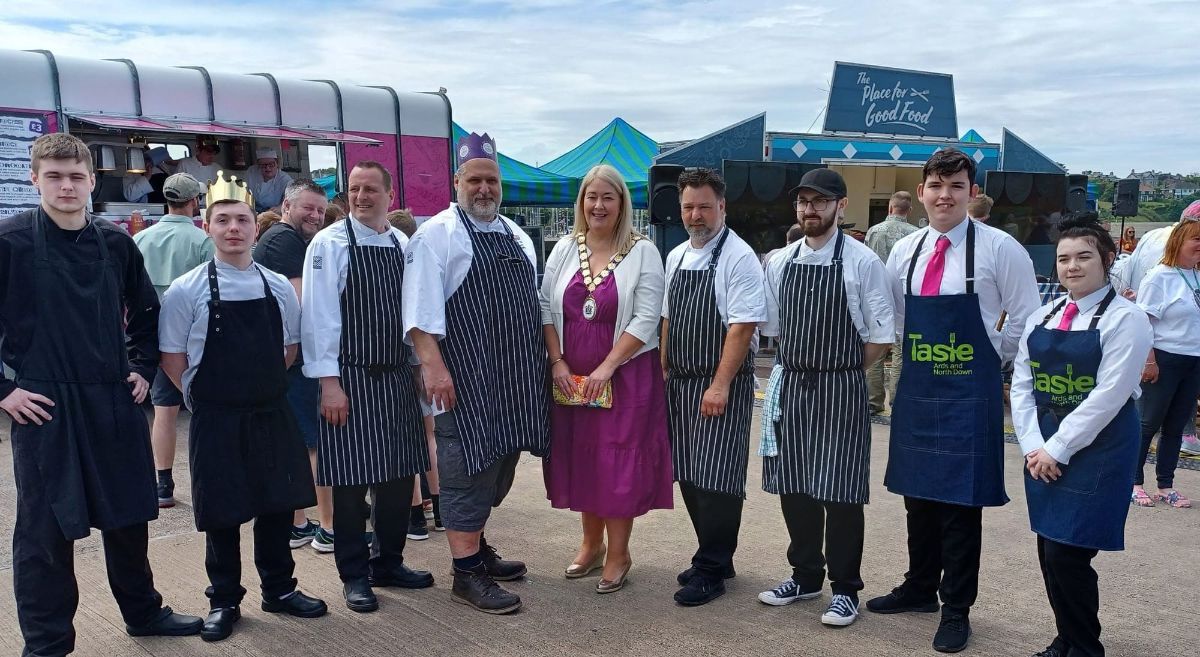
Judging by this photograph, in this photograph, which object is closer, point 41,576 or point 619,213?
point 41,576

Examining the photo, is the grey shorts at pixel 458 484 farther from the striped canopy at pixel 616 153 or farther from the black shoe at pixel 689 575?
the striped canopy at pixel 616 153

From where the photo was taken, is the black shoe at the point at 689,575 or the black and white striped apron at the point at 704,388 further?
the black shoe at the point at 689,575

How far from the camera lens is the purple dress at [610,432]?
362 centimetres

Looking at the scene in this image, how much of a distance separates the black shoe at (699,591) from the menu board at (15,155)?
610 centimetres

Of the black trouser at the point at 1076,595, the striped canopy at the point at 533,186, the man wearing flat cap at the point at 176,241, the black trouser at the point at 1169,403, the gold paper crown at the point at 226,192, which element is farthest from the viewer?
the striped canopy at the point at 533,186

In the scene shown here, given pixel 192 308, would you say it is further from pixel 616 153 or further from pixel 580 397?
pixel 616 153

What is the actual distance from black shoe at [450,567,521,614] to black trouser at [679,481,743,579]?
0.80 meters

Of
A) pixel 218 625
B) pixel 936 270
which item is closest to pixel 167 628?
pixel 218 625

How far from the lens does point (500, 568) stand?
155 inches

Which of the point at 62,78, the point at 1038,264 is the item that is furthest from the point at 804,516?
the point at 1038,264

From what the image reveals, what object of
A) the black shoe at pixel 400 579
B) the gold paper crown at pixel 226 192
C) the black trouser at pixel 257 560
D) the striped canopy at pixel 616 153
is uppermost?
the striped canopy at pixel 616 153

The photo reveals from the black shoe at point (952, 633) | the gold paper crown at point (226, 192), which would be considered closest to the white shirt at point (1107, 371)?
the black shoe at point (952, 633)

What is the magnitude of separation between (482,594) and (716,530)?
1.00 metres

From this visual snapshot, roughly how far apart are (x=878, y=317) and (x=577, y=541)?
1.94m
